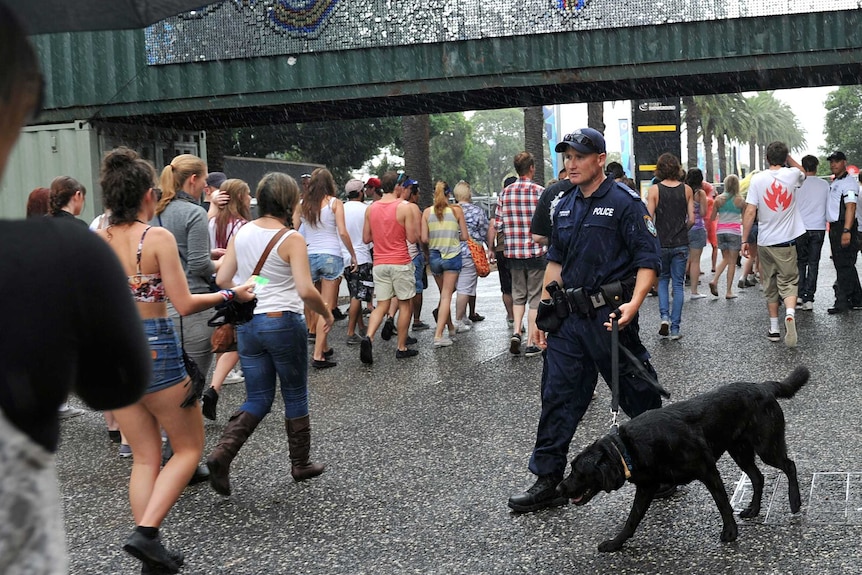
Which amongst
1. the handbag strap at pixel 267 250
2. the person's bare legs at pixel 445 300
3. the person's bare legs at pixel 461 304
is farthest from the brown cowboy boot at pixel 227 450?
the person's bare legs at pixel 461 304

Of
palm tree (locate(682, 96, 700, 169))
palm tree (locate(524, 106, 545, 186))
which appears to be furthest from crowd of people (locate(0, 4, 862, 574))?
palm tree (locate(682, 96, 700, 169))

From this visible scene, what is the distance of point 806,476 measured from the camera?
548 centimetres

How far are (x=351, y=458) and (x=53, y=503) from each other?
16.5ft

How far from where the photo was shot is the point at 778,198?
10.4m

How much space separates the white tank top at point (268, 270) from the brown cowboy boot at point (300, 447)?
656 mm

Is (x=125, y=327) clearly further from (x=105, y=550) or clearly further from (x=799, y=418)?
(x=799, y=418)

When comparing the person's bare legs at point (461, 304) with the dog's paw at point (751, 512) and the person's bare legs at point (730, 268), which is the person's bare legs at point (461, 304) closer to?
the person's bare legs at point (730, 268)

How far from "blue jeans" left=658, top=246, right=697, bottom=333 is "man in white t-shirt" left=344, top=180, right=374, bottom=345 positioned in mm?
3311

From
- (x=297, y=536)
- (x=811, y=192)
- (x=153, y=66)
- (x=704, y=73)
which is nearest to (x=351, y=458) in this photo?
(x=297, y=536)

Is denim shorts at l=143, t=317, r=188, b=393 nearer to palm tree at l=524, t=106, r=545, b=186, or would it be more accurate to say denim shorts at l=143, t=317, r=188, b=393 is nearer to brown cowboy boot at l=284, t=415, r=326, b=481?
brown cowboy boot at l=284, t=415, r=326, b=481

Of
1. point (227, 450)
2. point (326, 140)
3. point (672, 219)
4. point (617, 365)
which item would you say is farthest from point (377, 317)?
point (326, 140)

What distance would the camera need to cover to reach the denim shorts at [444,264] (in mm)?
11602

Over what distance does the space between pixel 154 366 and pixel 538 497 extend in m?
2.02

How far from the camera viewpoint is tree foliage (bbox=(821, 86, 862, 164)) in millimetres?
74750
